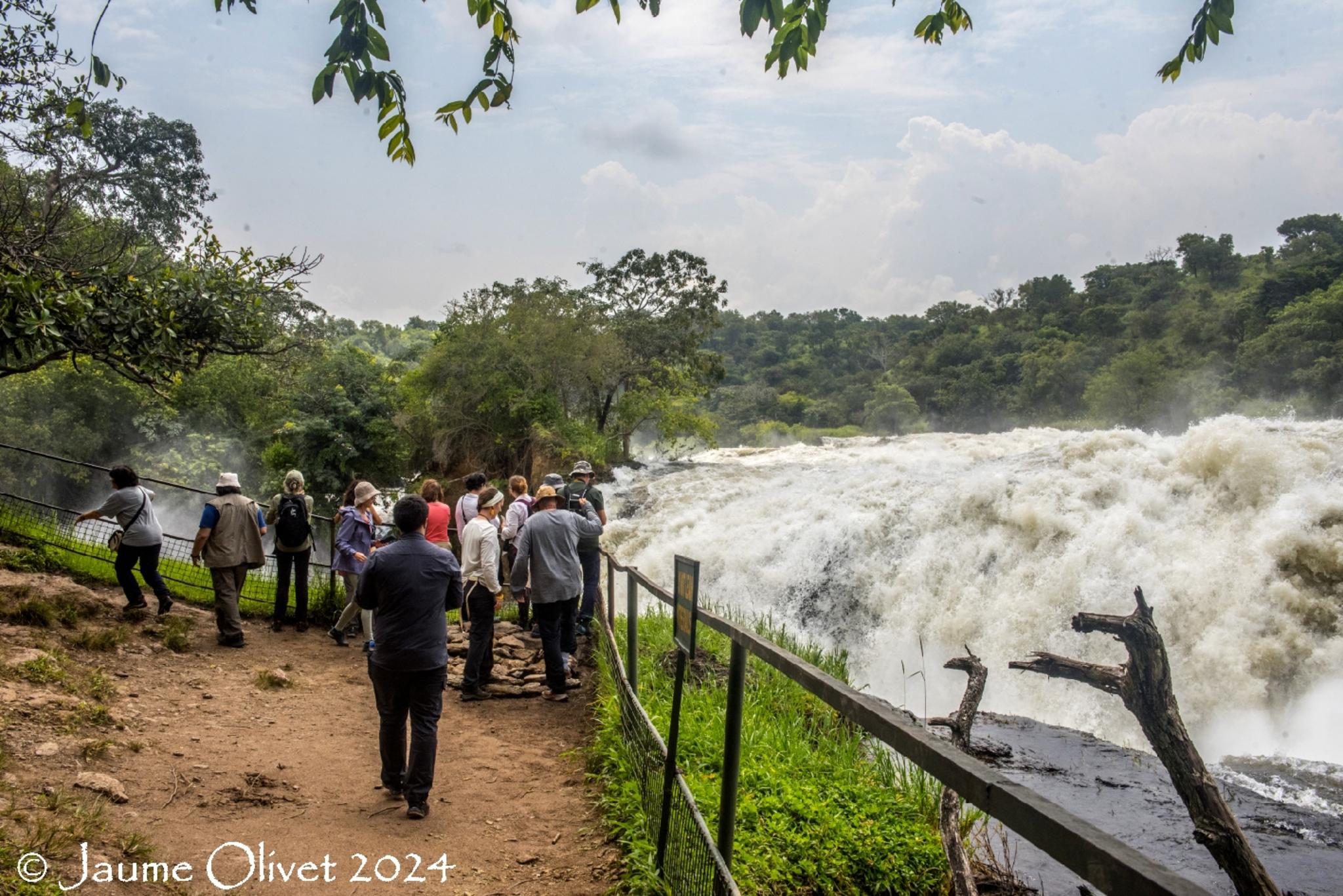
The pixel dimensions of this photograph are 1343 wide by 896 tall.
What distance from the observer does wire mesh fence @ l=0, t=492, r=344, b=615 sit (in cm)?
948

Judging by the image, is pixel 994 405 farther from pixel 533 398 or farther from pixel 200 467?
pixel 200 467

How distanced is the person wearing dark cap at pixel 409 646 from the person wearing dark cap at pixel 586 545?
10.3 ft

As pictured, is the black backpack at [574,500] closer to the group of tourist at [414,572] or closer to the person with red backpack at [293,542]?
the group of tourist at [414,572]

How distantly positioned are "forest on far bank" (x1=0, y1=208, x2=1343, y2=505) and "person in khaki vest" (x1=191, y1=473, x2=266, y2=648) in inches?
313

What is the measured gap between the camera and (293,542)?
28.9ft

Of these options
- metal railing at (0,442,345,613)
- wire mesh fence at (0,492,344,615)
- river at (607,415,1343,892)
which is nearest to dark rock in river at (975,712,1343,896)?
river at (607,415,1343,892)

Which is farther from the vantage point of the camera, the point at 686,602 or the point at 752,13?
the point at 686,602

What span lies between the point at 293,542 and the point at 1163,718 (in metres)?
7.59

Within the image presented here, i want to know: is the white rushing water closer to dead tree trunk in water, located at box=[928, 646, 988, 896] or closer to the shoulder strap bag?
dead tree trunk in water, located at box=[928, 646, 988, 896]

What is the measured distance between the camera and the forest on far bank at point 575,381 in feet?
81.3

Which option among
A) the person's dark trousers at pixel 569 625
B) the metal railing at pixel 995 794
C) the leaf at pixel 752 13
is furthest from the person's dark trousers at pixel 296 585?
the leaf at pixel 752 13

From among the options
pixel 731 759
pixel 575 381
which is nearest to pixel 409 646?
pixel 731 759

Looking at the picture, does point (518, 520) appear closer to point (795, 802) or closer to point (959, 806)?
point (795, 802)

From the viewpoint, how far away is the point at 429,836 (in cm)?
446
